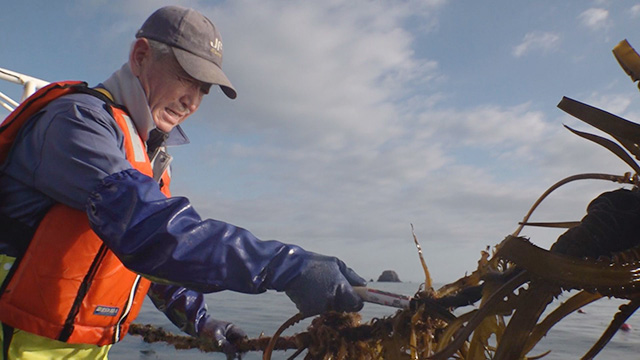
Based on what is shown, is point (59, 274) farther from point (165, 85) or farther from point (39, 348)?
point (165, 85)

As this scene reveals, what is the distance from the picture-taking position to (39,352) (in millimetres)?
1977

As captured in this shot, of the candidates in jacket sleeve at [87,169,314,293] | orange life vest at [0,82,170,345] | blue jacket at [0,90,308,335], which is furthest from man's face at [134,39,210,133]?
jacket sleeve at [87,169,314,293]

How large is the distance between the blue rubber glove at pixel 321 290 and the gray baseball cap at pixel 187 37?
133 centimetres

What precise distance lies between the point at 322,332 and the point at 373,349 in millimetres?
222

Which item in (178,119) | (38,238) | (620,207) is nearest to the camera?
(620,207)

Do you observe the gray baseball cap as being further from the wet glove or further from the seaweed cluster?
the wet glove

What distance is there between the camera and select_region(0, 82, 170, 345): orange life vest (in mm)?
1897

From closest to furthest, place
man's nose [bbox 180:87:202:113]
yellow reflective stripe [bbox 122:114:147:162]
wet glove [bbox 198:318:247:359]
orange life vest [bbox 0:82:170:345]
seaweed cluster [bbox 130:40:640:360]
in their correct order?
1. seaweed cluster [bbox 130:40:640:360]
2. orange life vest [bbox 0:82:170:345]
3. yellow reflective stripe [bbox 122:114:147:162]
4. man's nose [bbox 180:87:202:113]
5. wet glove [bbox 198:318:247:359]

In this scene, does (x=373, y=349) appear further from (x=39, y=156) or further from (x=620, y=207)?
(x=39, y=156)

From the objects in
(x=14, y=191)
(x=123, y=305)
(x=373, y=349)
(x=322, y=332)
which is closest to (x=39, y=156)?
(x=14, y=191)

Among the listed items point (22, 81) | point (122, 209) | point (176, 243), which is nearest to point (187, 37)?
point (122, 209)

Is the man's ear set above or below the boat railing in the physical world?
below

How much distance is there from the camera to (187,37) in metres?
2.41

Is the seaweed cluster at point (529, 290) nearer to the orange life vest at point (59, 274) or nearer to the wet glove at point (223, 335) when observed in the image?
the orange life vest at point (59, 274)
